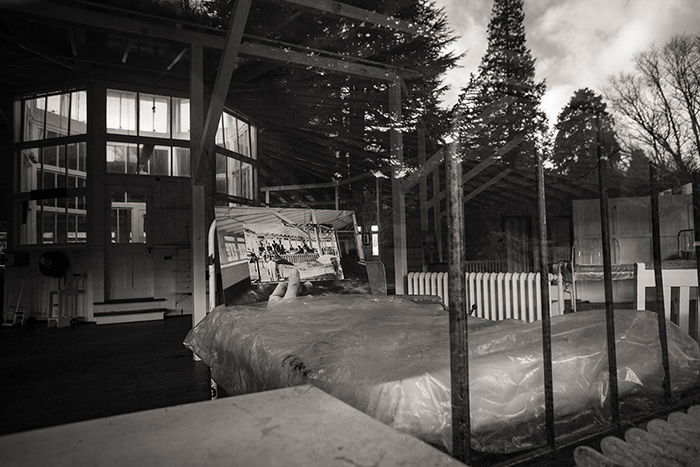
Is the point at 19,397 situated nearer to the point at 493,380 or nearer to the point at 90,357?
the point at 90,357

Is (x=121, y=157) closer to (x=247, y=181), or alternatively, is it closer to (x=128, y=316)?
(x=247, y=181)

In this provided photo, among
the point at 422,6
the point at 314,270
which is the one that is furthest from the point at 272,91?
the point at 314,270

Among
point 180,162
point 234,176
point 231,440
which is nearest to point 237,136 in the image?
point 234,176

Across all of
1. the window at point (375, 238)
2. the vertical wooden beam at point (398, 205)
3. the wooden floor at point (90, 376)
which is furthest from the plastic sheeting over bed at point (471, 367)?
the window at point (375, 238)

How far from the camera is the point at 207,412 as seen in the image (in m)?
0.81

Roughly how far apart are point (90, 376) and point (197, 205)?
5.43 ft

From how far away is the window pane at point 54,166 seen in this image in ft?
20.8

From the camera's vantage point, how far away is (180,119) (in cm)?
681

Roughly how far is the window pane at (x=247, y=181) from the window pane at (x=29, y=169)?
3244mm

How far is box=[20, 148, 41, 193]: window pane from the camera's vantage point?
649 centimetres

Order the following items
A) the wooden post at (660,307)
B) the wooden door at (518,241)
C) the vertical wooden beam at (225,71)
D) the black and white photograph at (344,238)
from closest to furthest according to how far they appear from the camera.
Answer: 1. the black and white photograph at (344,238)
2. the wooden post at (660,307)
3. the vertical wooden beam at (225,71)
4. the wooden door at (518,241)

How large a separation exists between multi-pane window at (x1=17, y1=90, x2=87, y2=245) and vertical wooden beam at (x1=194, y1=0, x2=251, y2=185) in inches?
144

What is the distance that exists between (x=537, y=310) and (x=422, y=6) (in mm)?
3223

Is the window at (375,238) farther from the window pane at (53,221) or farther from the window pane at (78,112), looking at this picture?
the window pane at (78,112)
